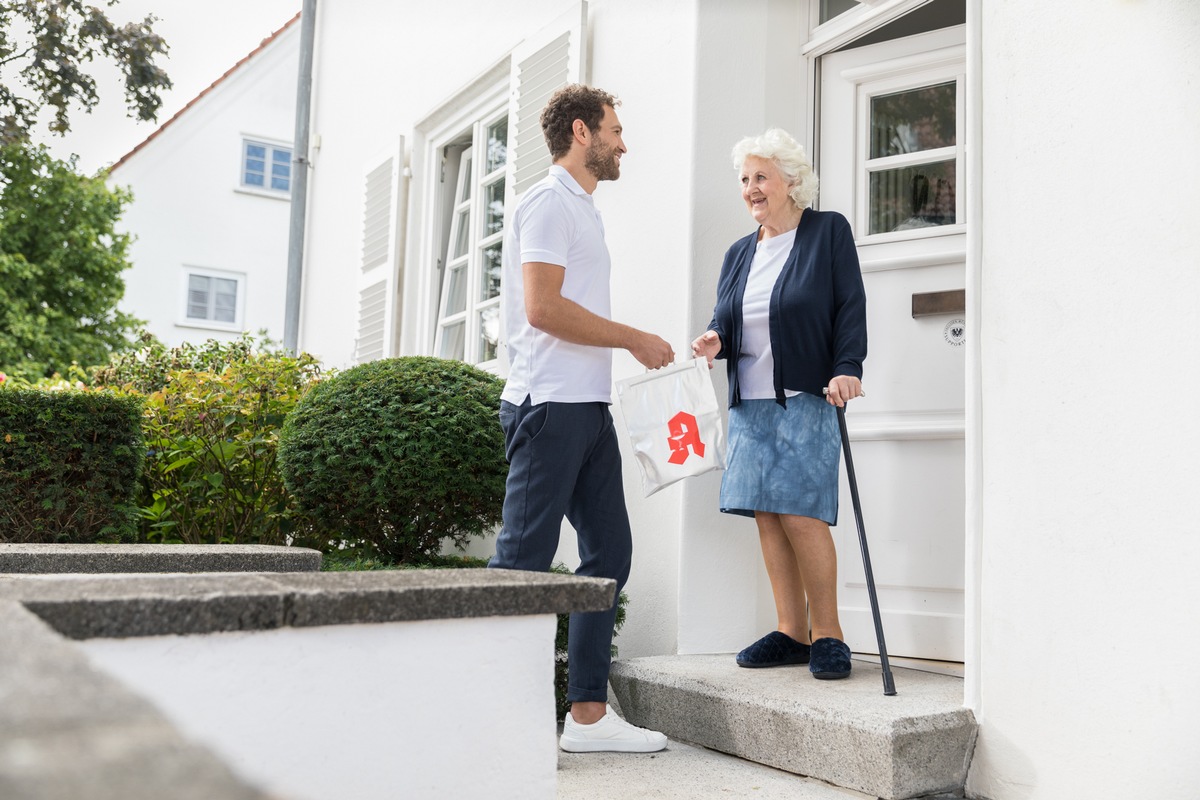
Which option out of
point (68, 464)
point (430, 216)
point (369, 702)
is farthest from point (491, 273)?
point (369, 702)

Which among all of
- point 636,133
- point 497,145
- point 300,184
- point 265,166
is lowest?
point 636,133

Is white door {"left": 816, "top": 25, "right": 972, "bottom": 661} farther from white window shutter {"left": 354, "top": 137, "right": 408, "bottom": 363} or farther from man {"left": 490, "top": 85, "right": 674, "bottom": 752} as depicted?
white window shutter {"left": 354, "top": 137, "right": 408, "bottom": 363}

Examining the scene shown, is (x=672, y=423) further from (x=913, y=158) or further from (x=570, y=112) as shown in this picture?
(x=913, y=158)

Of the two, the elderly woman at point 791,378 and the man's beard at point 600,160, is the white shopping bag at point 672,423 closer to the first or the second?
the elderly woman at point 791,378

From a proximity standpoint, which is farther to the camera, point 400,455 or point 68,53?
point 68,53

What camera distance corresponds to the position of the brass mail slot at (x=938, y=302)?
11.3 ft

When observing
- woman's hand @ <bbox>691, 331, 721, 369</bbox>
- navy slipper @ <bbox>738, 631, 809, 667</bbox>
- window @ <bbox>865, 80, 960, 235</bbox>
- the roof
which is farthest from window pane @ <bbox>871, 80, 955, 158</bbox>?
the roof

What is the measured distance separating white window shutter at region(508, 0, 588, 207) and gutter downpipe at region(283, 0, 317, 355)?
3268 mm

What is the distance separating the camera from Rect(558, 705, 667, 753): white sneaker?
9.54 ft

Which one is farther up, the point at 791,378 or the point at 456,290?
the point at 456,290

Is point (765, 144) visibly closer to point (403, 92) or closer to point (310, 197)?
point (403, 92)

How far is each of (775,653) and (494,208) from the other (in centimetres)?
335

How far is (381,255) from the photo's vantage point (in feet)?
22.5

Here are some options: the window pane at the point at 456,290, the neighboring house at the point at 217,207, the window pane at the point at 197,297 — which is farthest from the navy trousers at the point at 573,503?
the window pane at the point at 197,297
